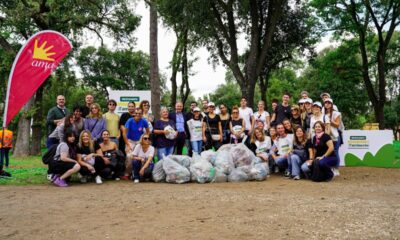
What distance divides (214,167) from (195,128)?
1351 mm

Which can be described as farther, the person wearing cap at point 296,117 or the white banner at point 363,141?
the white banner at point 363,141

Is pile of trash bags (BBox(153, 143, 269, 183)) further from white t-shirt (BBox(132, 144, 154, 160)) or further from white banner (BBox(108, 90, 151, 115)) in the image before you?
white banner (BBox(108, 90, 151, 115))

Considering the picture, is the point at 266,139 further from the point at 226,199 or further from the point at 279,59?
the point at 279,59

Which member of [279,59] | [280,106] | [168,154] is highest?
[279,59]

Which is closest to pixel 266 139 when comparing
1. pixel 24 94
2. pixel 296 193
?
pixel 296 193

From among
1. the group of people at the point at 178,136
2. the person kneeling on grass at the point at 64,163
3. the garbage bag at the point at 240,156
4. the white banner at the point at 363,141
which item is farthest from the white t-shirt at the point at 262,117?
the person kneeling on grass at the point at 64,163

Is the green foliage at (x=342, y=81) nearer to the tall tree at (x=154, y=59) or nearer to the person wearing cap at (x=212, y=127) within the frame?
the tall tree at (x=154, y=59)

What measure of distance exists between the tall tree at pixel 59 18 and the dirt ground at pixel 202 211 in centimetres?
1054

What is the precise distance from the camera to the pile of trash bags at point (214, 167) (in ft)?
26.1

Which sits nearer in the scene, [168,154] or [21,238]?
[21,238]

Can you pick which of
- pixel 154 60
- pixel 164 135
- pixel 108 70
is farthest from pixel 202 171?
pixel 108 70

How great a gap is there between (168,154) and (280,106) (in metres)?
3.24

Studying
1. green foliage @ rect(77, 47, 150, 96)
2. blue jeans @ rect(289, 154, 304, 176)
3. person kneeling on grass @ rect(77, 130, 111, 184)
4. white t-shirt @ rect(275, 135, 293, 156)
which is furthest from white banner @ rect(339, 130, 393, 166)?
green foliage @ rect(77, 47, 150, 96)

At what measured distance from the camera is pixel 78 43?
18.3 m
